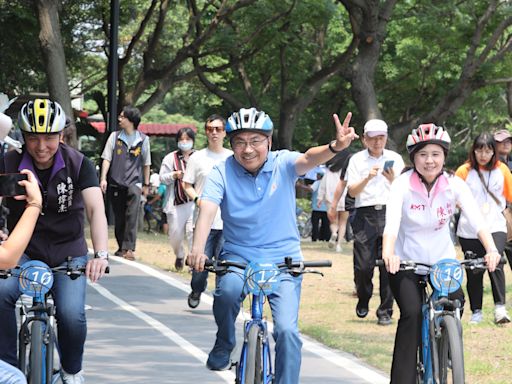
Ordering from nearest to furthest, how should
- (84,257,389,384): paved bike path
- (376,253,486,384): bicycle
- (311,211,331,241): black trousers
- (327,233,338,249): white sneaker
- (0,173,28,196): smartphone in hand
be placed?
1. (0,173,28,196): smartphone in hand
2. (376,253,486,384): bicycle
3. (84,257,389,384): paved bike path
4. (327,233,338,249): white sneaker
5. (311,211,331,241): black trousers

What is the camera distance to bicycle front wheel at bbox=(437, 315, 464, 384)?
7.11 m

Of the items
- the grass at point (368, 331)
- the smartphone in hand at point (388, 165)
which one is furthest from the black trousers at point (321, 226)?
the smartphone in hand at point (388, 165)

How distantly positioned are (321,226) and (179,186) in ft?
45.3

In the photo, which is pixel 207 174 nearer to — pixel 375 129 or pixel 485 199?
pixel 375 129

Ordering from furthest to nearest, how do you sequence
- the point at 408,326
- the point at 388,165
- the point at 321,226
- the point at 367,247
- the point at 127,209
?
the point at 321,226 < the point at 127,209 < the point at 367,247 < the point at 388,165 < the point at 408,326

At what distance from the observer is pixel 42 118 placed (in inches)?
276

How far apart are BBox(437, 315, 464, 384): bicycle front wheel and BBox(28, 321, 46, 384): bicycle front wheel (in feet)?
7.16

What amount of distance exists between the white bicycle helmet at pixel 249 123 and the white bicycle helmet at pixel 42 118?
92cm

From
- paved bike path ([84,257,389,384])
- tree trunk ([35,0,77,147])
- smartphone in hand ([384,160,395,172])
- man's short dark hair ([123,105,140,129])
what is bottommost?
paved bike path ([84,257,389,384])

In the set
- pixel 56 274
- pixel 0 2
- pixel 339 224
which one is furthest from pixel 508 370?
pixel 0 2

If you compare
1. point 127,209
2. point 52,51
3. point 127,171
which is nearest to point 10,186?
point 127,171

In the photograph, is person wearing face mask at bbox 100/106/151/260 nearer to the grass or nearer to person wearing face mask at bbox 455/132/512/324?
the grass

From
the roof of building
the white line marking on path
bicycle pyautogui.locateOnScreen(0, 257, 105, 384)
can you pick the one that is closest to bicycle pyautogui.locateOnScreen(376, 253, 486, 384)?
the white line marking on path

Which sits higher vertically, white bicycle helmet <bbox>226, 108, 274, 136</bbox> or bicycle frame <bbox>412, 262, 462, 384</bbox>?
white bicycle helmet <bbox>226, 108, 274, 136</bbox>
